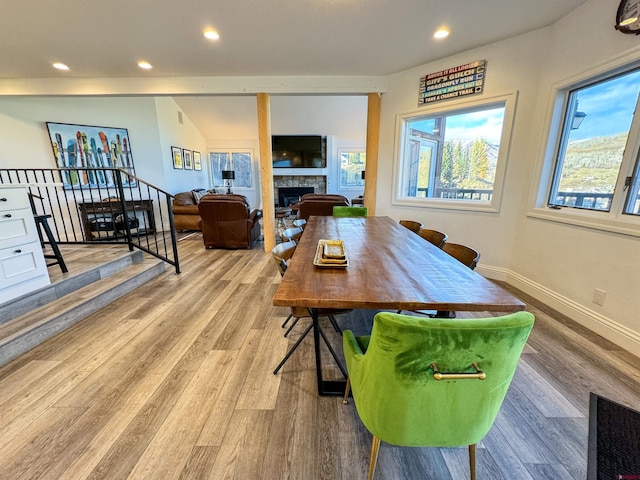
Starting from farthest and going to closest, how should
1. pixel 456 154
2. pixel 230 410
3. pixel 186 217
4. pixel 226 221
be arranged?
pixel 186 217
pixel 226 221
pixel 456 154
pixel 230 410

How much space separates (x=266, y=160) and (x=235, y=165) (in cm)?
517

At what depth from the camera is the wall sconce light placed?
798 centimetres

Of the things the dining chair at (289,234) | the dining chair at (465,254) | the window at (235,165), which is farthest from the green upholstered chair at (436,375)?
the window at (235,165)

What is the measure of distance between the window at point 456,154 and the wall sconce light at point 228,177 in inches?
230

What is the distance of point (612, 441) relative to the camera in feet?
3.95

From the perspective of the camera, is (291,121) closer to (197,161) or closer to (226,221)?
(197,161)

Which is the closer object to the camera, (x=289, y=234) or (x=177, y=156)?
(x=289, y=234)

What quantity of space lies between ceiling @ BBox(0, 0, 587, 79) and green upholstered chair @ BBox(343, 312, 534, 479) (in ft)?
9.02

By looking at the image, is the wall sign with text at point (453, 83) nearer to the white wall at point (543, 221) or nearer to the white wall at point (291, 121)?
the white wall at point (543, 221)

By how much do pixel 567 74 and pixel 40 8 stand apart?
479 cm

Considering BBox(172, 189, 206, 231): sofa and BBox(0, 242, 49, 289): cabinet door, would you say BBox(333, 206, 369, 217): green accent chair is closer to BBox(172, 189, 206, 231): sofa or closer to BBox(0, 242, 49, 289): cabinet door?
BBox(0, 242, 49, 289): cabinet door

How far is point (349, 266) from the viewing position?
145 cm

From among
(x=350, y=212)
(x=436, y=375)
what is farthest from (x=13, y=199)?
(x=350, y=212)

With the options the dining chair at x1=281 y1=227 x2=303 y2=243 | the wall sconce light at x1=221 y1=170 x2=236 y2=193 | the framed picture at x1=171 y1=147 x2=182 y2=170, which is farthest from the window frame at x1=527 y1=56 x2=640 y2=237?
the wall sconce light at x1=221 y1=170 x2=236 y2=193
